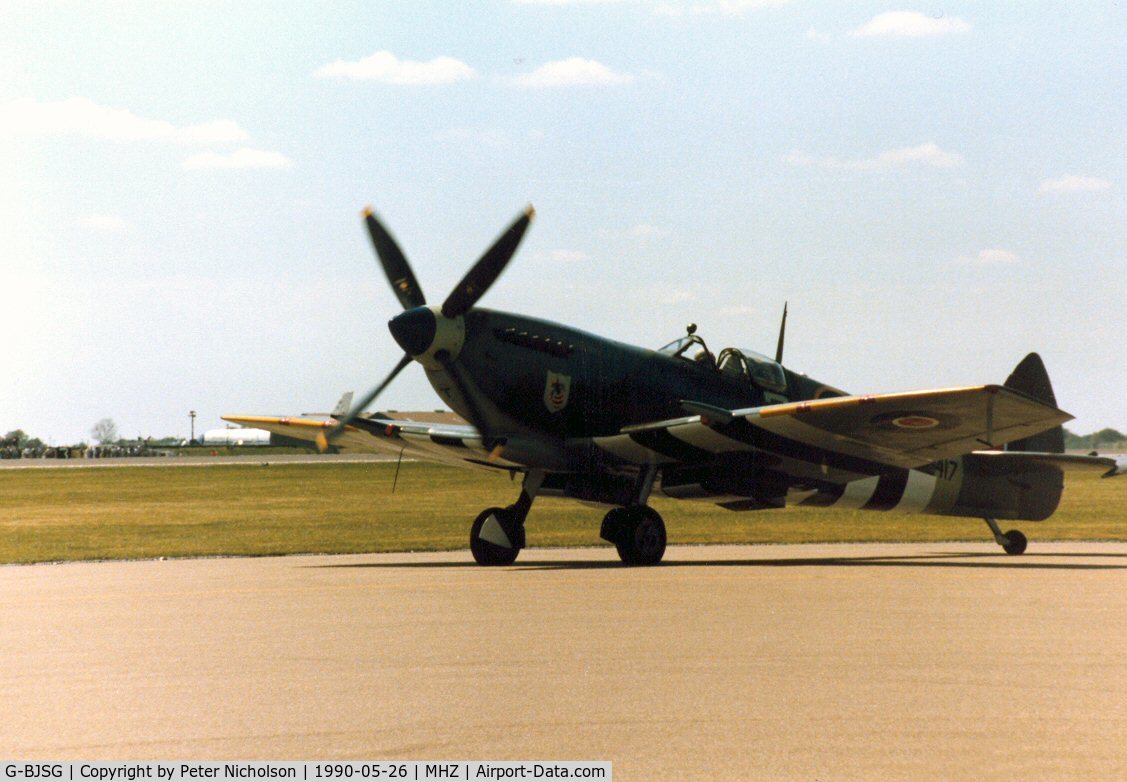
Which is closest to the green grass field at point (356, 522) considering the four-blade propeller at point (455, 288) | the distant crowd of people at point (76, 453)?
the four-blade propeller at point (455, 288)

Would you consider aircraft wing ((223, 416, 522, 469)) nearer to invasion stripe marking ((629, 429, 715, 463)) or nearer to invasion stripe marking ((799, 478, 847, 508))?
invasion stripe marking ((629, 429, 715, 463))

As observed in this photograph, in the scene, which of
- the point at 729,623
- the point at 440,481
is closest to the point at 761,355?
the point at 729,623

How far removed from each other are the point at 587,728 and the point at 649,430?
11051 millimetres

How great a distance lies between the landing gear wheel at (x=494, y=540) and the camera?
17.6 m

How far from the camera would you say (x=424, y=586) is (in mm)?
13820

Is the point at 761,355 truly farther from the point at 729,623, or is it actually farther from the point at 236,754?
the point at 236,754

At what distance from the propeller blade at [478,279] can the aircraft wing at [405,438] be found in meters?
1.96

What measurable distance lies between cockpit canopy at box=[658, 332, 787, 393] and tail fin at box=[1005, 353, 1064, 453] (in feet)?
15.5

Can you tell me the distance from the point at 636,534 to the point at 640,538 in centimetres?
8

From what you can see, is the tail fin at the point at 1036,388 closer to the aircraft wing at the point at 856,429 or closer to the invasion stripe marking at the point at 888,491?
the invasion stripe marking at the point at 888,491

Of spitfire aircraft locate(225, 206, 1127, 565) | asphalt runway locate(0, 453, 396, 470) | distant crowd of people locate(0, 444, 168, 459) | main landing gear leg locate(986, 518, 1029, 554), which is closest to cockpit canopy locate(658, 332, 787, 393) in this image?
spitfire aircraft locate(225, 206, 1127, 565)

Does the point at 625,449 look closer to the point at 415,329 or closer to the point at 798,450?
the point at 798,450

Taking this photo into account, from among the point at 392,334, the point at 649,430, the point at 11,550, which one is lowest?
the point at 11,550

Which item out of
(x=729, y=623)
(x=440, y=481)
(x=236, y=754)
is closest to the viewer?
(x=236, y=754)
